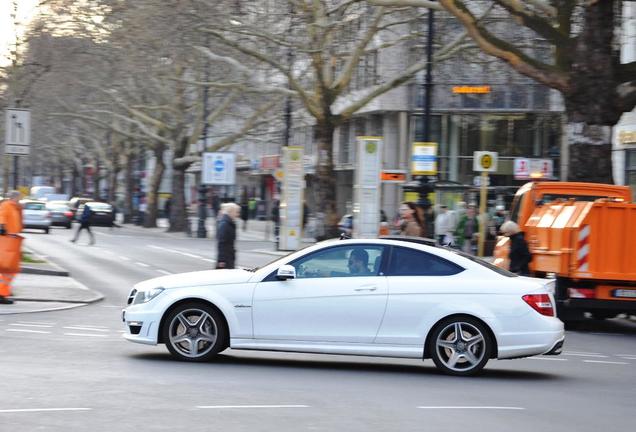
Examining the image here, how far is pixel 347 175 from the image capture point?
63.3 metres

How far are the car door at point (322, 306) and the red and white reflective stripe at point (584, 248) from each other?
6526 millimetres

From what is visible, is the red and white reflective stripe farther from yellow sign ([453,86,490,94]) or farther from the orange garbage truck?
yellow sign ([453,86,490,94])

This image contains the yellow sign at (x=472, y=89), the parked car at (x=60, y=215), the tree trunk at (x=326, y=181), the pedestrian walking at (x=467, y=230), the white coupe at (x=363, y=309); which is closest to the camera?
A: the white coupe at (x=363, y=309)

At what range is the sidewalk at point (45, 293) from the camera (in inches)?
710

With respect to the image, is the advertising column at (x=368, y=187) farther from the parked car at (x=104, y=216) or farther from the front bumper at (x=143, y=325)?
the parked car at (x=104, y=216)

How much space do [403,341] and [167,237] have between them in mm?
42528

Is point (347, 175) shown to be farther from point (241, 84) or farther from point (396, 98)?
point (241, 84)

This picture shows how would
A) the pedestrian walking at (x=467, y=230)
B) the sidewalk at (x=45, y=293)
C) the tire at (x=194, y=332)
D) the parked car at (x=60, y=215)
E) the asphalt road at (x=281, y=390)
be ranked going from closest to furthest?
the asphalt road at (x=281, y=390) < the tire at (x=194, y=332) < the sidewalk at (x=45, y=293) < the pedestrian walking at (x=467, y=230) < the parked car at (x=60, y=215)

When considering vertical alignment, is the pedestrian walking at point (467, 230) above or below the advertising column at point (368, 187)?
below

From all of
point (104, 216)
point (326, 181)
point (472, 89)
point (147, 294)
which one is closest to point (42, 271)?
point (147, 294)

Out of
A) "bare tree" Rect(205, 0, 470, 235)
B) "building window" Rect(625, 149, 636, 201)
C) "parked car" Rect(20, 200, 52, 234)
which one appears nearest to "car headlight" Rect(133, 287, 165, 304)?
"bare tree" Rect(205, 0, 470, 235)

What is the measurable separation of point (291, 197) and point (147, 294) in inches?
977

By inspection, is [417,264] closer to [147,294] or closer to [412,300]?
[412,300]

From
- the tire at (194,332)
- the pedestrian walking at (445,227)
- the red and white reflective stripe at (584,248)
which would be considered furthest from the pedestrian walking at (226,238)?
the pedestrian walking at (445,227)
